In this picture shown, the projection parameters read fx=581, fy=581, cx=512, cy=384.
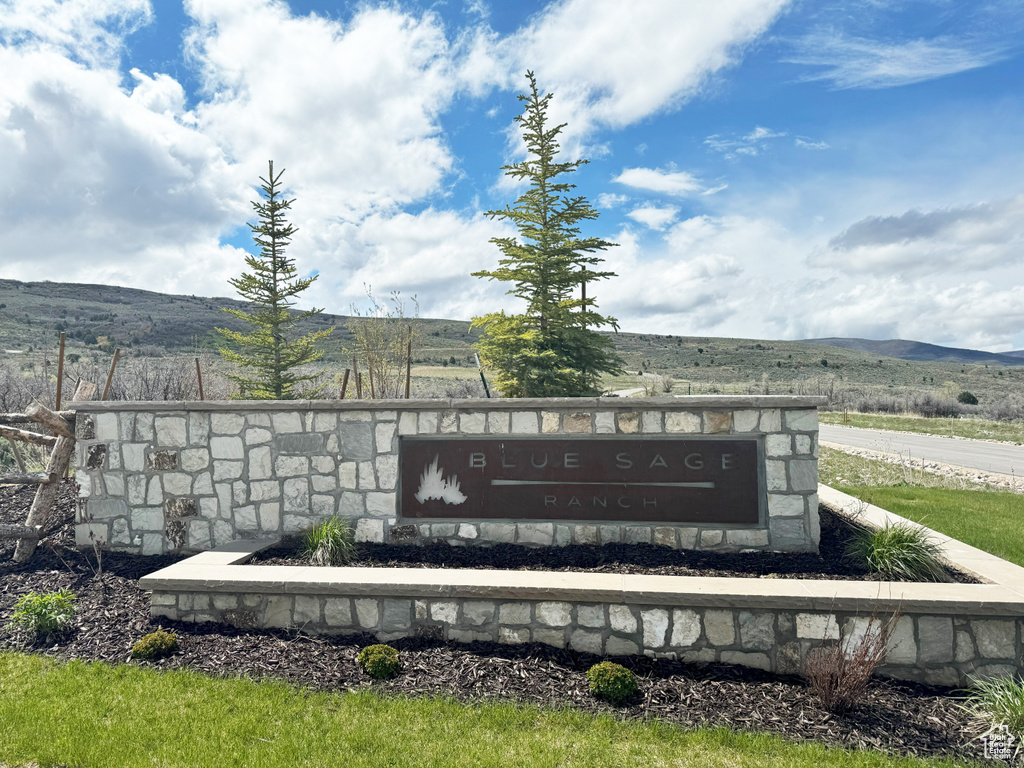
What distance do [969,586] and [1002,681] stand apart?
71cm

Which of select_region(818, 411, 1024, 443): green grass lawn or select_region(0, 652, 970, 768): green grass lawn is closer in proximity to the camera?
select_region(0, 652, 970, 768): green grass lawn

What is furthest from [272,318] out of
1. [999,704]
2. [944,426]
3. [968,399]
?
[968,399]

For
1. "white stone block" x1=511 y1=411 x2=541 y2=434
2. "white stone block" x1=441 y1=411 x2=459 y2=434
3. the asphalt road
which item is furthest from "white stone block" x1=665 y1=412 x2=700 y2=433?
the asphalt road

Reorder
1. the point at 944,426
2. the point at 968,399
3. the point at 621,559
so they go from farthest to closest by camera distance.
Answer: the point at 968,399
the point at 944,426
the point at 621,559

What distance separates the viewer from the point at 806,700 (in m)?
3.97

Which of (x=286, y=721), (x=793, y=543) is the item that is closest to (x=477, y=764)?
(x=286, y=721)

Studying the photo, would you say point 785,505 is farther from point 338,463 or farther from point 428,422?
point 338,463

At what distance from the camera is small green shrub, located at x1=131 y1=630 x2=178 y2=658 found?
4.57 meters

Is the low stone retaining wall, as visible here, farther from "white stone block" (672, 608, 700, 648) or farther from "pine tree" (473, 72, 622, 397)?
"pine tree" (473, 72, 622, 397)

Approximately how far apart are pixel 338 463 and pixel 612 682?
3.74 m

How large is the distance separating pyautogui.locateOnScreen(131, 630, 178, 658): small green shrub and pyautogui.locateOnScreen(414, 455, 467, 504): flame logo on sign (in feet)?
8.18

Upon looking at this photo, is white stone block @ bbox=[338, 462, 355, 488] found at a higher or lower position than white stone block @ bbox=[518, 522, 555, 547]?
higher

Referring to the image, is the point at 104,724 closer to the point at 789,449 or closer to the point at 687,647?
the point at 687,647

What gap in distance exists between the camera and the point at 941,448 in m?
17.4
